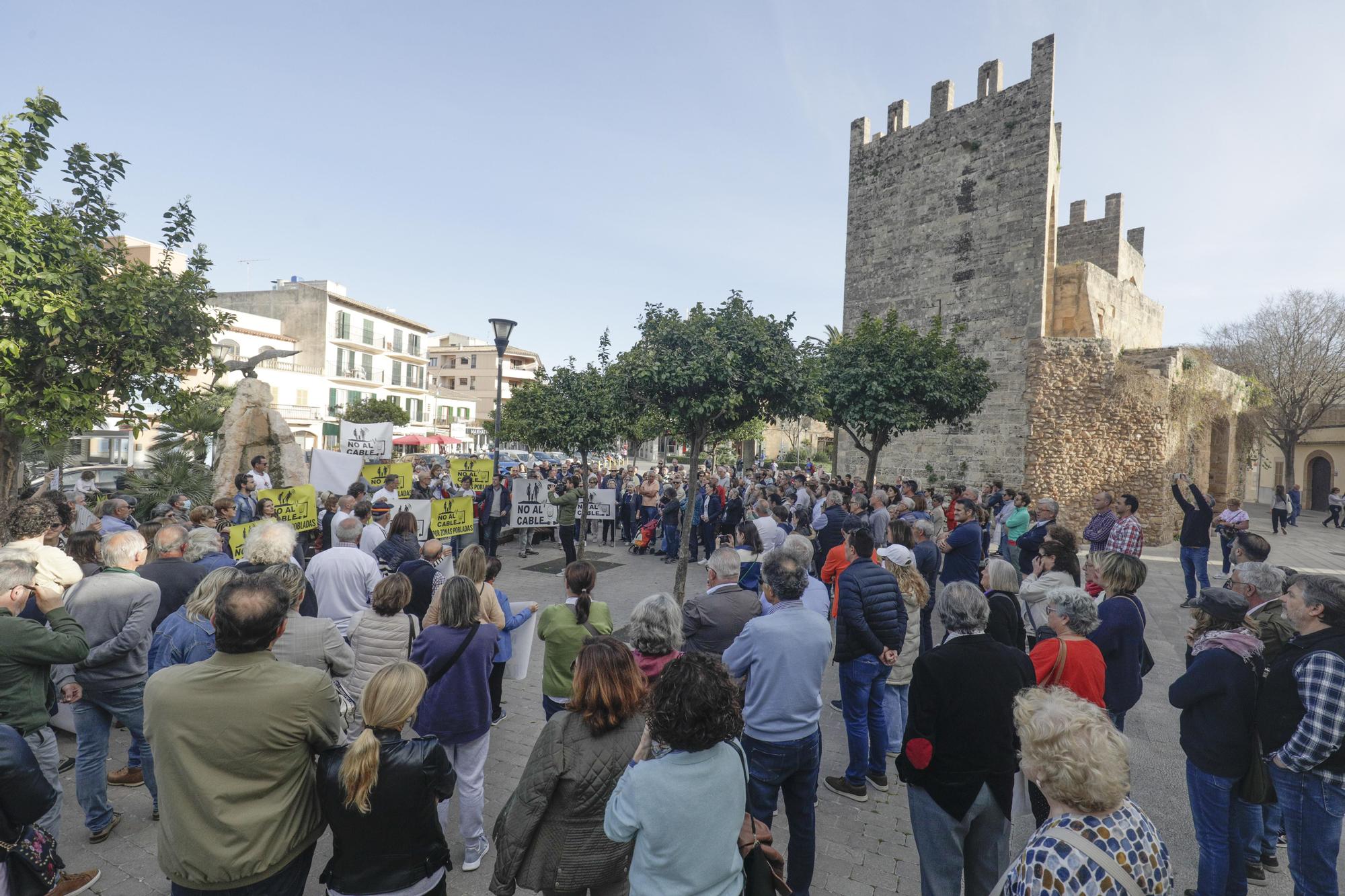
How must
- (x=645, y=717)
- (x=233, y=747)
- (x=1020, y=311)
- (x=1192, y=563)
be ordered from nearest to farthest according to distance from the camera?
(x=233, y=747), (x=645, y=717), (x=1192, y=563), (x=1020, y=311)

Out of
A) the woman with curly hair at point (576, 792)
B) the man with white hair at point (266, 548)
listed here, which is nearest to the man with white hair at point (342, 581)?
the man with white hair at point (266, 548)

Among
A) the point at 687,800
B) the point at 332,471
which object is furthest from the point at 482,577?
the point at 332,471

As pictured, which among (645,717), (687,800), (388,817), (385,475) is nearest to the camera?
(687,800)

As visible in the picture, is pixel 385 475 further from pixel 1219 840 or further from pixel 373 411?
pixel 373 411

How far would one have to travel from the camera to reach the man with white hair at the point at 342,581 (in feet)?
17.0

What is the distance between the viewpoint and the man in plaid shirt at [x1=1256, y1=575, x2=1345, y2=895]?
2.90 meters

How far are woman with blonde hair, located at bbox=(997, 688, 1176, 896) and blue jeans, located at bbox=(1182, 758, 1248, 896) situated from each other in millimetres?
2008

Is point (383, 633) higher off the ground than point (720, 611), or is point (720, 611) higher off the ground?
point (720, 611)

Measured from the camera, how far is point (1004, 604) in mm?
4453

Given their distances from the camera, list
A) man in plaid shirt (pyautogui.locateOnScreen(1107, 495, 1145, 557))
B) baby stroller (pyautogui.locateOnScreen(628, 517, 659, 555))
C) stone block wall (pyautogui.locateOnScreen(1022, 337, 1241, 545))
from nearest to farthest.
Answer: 1. man in plaid shirt (pyautogui.locateOnScreen(1107, 495, 1145, 557))
2. baby stroller (pyautogui.locateOnScreen(628, 517, 659, 555))
3. stone block wall (pyautogui.locateOnScreen(1022, 337, 1241, 545))

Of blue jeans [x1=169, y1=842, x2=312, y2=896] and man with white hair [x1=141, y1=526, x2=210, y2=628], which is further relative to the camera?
man with white hair [x1=141, y1=526, x2=210, y2=628]

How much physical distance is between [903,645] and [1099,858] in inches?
128

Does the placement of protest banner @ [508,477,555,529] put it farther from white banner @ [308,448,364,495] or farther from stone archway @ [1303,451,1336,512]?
stone archway @ [1303,451,1336,512]

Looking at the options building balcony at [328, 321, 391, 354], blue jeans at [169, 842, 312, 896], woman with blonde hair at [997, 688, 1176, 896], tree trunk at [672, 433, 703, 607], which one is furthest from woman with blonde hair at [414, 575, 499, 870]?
building balcony at [328, 321, 391, 354]
